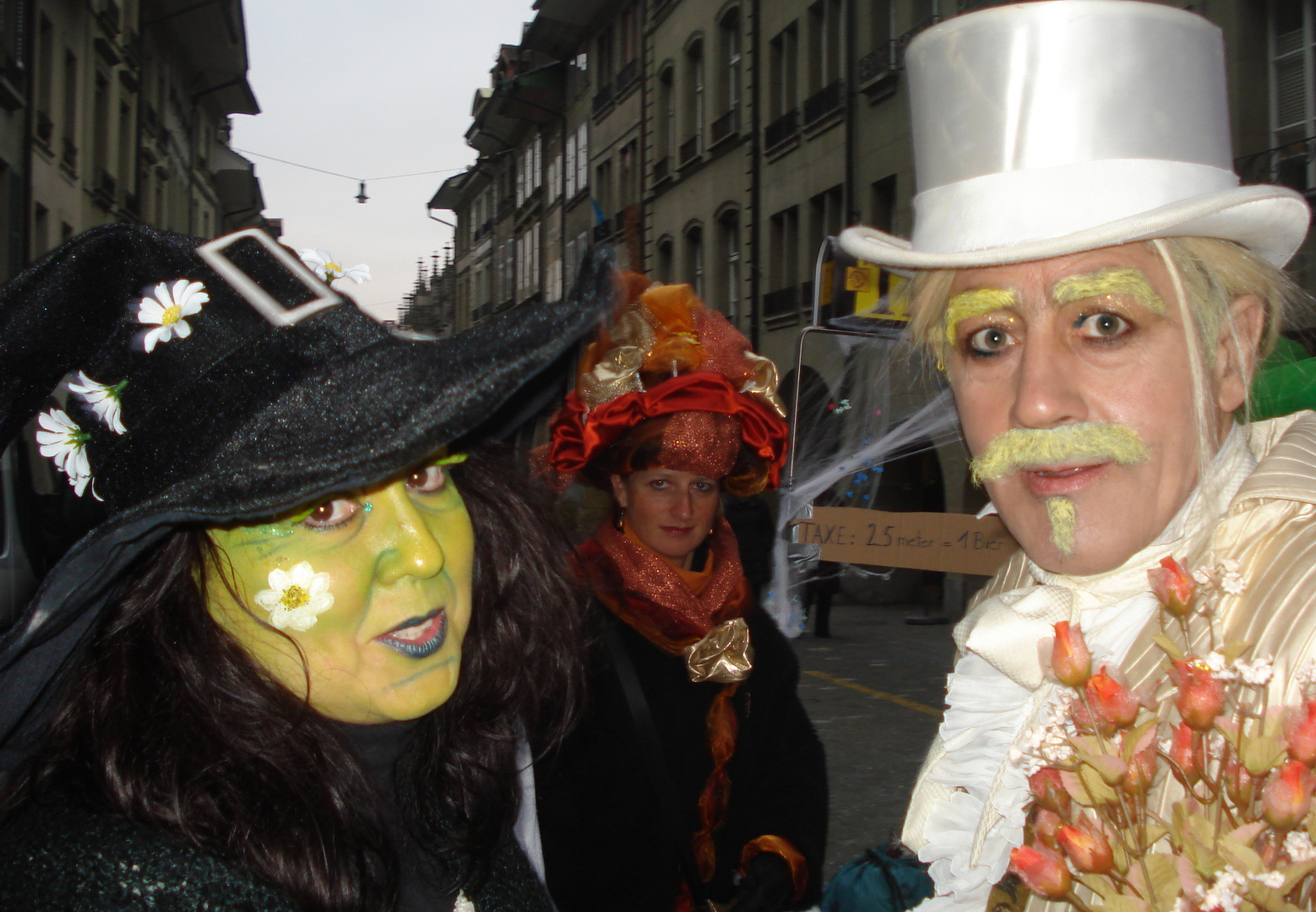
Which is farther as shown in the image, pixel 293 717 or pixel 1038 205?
pixel 1038 205

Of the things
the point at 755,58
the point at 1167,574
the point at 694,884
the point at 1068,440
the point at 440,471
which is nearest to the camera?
the point at 1167,574

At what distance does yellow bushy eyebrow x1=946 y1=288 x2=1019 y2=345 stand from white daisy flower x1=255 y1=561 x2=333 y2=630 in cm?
99

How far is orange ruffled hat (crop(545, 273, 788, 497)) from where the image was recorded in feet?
9.04

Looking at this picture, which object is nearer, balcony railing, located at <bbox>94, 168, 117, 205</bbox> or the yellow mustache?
the yellow mustache

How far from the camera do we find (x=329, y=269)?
1.43 m

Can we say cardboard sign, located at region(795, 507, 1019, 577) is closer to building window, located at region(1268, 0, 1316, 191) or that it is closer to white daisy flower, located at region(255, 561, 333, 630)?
white daisy flower, located at region(255, 561, 333, 630)

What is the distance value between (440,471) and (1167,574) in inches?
38.2

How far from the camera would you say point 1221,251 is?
1.42m

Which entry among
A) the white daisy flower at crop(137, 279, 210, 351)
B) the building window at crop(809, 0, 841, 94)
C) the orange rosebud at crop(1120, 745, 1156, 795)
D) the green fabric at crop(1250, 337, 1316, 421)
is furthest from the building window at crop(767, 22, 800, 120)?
the orange rosebud at crop(1120, 745, 1156, 795)

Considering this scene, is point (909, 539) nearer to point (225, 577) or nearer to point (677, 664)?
point (677, 664)

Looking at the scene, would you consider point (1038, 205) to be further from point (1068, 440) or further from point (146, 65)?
point (146, 65)

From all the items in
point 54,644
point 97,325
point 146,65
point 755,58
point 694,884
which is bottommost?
point 694,884

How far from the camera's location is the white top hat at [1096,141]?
136 centimetres

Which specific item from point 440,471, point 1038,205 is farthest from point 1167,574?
point 440,471
